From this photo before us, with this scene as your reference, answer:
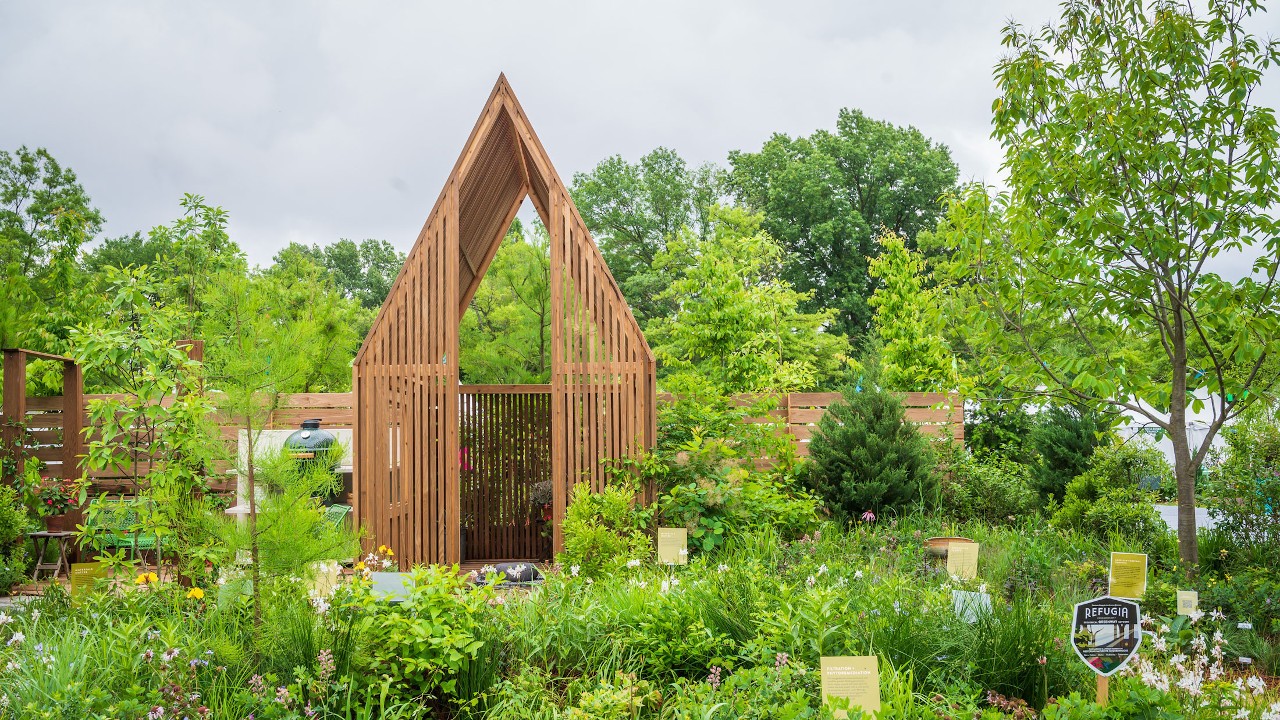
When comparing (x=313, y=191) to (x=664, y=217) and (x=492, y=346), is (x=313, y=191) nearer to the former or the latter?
(x=492, y=346)

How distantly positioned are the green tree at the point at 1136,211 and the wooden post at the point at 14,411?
7.69 m

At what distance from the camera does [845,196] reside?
25000 mm

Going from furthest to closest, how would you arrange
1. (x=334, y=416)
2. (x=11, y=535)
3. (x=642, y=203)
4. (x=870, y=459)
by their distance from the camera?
(x=642, y=203) → (x=334, y=416) → (x=870, y=459) → (x=11, y=535)

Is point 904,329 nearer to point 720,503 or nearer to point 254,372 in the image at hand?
point 720,503

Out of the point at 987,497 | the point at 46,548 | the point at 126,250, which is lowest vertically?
the point at 46,548

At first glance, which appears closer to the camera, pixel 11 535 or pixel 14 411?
pixel 11 535

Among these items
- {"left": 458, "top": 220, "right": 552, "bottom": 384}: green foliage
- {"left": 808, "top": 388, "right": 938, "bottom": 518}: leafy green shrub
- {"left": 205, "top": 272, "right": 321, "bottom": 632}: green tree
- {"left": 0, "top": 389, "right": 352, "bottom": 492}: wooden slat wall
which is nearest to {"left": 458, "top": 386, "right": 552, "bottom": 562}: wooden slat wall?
{"left": 0, "top": 389, "right": 352, "bottom": 492}: wooden slat wall

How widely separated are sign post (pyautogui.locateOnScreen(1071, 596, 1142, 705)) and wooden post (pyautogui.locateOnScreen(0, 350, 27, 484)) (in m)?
7.95

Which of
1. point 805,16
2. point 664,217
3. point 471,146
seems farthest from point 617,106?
point 471,146

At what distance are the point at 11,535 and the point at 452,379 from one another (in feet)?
12.4

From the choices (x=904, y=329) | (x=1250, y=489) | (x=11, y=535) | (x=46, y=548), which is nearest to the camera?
(x=1250, y=489)

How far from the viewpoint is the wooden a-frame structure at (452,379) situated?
7.02 m

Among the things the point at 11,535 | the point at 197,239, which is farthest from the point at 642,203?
the point at 11,535

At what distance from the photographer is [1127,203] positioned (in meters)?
5.20
